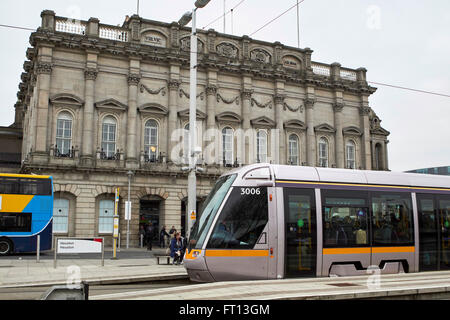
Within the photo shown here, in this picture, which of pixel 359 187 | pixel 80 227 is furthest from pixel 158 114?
pixel 359 187

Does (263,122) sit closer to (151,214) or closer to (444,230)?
(151,214)

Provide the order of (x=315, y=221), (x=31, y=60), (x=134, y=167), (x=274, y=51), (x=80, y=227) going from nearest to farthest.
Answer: (x=315, y=221)
(x=80, y=227)
(x=134, y=167)
(x=31, y=60)
(x=274, y=51)

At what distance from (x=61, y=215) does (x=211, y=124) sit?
44.3ft

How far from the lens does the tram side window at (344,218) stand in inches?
521

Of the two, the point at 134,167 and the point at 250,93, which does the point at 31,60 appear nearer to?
the point at 134,167

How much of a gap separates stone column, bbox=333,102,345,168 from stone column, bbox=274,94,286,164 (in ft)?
18.8

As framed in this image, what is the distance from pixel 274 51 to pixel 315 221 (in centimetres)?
3172

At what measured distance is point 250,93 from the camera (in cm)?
4025

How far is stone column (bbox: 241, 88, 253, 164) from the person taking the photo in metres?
39.5

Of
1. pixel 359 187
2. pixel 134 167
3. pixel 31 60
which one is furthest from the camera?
pixel 31 60

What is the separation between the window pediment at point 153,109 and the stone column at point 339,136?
A: 53.5 feet

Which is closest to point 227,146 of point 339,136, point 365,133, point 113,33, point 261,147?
point 261,147

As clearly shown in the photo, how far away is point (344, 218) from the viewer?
1353 cm

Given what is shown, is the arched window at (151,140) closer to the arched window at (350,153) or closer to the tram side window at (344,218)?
the arched window at (350,153)
